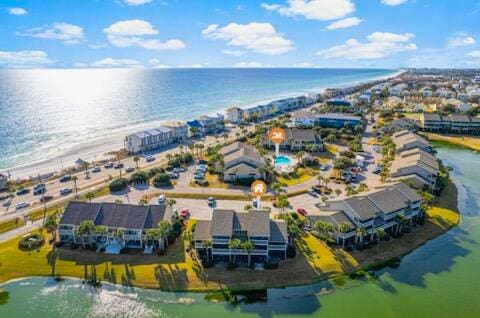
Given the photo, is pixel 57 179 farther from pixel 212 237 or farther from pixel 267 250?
pixel 267 250

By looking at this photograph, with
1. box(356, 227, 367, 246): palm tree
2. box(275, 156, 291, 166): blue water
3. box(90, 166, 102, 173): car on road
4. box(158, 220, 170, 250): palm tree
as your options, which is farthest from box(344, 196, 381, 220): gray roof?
box(90, 166, 102, 173): car on road

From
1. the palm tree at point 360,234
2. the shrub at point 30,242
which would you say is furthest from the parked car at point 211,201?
the shrub at point 30,242

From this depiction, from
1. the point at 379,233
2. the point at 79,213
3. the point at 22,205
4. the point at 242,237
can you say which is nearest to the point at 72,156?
the point at 22,205

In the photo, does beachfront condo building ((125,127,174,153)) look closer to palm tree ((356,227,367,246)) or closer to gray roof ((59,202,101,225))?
gray roof ((59,202,101,225))

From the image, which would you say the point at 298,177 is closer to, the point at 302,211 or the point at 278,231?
the point at 302,211

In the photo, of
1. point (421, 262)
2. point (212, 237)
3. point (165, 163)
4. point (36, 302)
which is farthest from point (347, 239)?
point (165, 163)

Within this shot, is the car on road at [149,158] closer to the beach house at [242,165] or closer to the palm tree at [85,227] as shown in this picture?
the beach house at [242,165]
